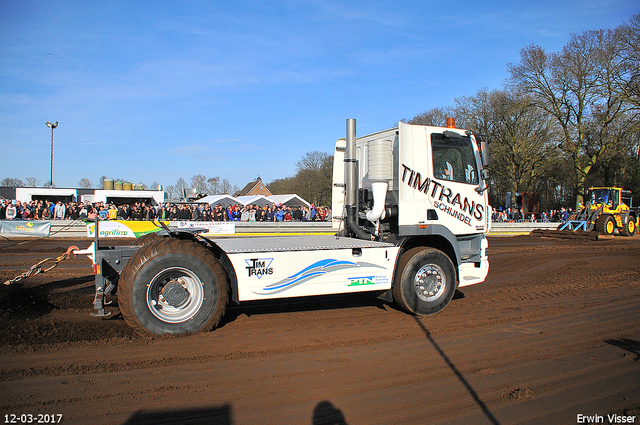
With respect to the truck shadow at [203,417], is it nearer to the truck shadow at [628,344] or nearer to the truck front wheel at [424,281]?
the truck front wheel at [424,281]

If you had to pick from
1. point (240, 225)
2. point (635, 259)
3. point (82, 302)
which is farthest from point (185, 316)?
point (635, 259)

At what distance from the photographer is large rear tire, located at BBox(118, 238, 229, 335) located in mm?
5137

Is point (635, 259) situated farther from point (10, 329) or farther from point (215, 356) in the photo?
point (10, 329)

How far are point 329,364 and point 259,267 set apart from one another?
5.52ft

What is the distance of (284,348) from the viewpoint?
16.8 ft

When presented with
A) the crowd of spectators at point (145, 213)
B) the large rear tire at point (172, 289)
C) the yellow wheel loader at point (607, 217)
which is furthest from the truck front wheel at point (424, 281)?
the yellow wheel loader at point (607, 217)

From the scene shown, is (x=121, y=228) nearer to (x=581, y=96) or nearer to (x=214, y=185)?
→ (x=581, y=96)

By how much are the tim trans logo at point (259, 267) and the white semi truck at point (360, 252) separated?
14 mm

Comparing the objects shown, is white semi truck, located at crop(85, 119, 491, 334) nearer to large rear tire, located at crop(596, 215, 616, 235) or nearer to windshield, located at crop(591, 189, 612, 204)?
large rear tire, located at crop(596, 215, 616, 235)

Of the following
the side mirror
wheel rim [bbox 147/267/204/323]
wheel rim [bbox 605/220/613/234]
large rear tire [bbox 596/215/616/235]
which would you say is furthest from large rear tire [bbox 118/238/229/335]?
wheel rim [bbox 605/220/613/234]

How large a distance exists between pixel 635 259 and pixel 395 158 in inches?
490

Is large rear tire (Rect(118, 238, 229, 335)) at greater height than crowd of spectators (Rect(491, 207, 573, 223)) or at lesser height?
lesser

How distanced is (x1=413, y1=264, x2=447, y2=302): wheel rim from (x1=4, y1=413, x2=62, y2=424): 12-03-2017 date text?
16.5 ft

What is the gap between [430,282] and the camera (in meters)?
6.83
